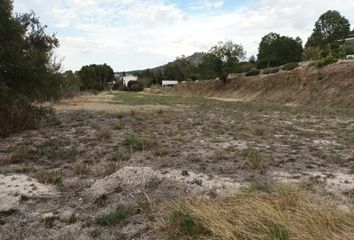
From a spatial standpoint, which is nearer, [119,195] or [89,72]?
[119,195]

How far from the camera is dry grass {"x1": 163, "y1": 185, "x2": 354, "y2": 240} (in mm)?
4379

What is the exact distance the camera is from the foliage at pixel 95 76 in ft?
255

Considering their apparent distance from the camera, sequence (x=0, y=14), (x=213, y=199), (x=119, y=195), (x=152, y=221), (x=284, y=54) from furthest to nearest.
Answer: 1. (x=284, y=54)
2. (x=0, y=14)
3. (x=119, y=195)
4. (x=213, y=199)
5. (x=152, y=221)

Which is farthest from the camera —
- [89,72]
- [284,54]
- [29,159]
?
[89,72]

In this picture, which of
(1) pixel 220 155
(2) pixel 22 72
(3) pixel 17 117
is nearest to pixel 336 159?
(1) pixel 220 155

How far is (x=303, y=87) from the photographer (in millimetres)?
39844

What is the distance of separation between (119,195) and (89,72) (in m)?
78.3

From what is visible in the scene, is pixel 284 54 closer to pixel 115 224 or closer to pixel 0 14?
pixel 0 14

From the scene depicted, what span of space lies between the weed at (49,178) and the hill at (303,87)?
84.7ft

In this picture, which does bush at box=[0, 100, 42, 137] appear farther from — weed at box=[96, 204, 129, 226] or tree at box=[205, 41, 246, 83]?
tree at box=[205, 41, 246, 83]

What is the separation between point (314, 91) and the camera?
1478 inches

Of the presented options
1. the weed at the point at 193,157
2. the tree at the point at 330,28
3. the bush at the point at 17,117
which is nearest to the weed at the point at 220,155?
the weed at the point at 193,157

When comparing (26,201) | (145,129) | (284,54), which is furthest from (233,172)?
(284,54)

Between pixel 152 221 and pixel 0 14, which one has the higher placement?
pixel 0 14
